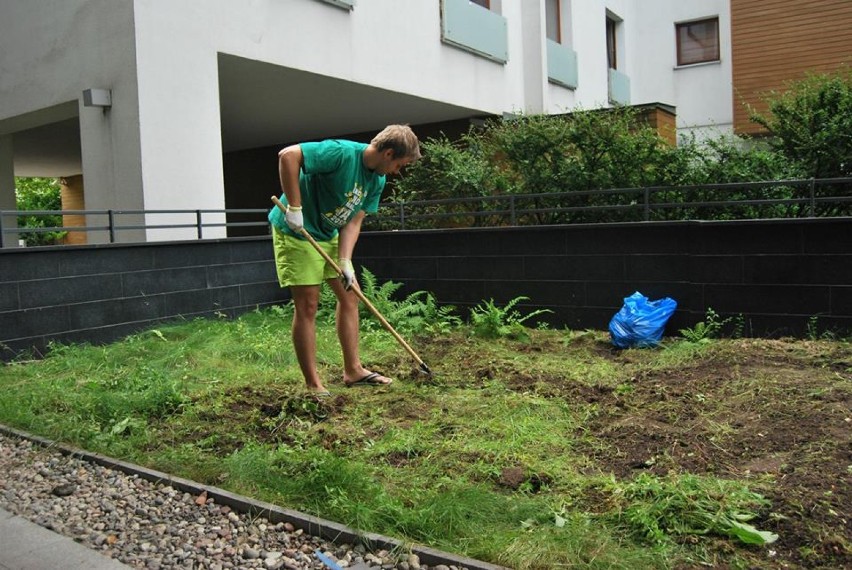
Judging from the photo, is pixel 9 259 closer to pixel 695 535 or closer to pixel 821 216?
pixel 695 535

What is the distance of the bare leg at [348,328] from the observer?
17.4 feet

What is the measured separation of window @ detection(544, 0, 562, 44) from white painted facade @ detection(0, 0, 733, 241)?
1.53m

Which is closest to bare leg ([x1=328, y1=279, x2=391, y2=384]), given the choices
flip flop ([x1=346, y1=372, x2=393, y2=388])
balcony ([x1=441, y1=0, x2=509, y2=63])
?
flip flop ([x1=346, y1=372, x2=393, y2=388])

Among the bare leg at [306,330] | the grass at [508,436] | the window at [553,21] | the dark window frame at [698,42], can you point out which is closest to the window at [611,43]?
the dark window frame at [698,42]

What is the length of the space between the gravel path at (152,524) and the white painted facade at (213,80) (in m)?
4.93

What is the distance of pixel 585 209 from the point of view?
300 inches

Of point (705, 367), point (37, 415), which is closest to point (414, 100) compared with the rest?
point (705, 367)

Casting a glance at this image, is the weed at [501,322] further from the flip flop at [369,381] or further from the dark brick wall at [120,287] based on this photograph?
the dark brick wall at [120,287]

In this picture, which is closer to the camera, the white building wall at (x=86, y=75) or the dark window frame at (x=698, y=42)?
the white building wall at (x=86, y=75)

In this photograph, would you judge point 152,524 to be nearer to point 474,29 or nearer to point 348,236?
point 348,236

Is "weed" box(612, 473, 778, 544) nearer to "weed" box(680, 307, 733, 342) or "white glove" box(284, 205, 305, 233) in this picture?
"white glove" box(284, 205, 305, 233)

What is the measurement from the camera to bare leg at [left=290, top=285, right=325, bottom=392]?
497 cm

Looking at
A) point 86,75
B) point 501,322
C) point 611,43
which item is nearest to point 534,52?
point 611,43

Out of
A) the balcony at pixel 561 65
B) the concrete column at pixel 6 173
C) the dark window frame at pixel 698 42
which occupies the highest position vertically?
the dark window frame at pixel 698 42
